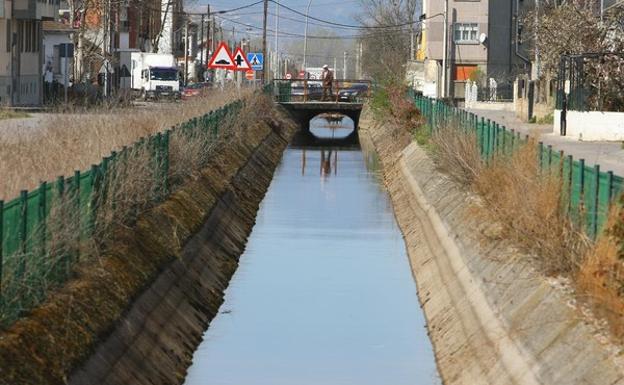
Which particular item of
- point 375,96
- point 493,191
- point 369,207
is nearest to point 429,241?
point 493,191

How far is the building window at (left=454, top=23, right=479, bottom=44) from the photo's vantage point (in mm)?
105188

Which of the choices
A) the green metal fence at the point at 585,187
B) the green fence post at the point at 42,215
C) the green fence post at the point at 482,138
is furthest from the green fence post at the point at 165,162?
the green fence post at the point at 42,215

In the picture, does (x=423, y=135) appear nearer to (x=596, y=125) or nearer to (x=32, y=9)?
(x=596, y=125)

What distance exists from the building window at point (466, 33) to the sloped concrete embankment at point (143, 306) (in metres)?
Result: 72.5

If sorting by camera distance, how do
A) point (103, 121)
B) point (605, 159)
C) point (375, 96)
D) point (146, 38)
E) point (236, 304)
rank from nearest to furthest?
point (236, 304) < point (103, 121) < point (605, 159) < point (375, 96) < point (146, 38)

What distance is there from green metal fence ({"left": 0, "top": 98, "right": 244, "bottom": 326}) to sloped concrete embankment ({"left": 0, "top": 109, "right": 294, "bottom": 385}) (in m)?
0.18

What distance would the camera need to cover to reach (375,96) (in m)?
70.3

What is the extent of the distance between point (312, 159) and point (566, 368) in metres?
44.8

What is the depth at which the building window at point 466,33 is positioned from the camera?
105188 mm

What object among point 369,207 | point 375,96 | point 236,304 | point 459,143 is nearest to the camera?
point 236,304

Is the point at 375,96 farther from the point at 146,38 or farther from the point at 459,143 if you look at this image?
the point at 146,38

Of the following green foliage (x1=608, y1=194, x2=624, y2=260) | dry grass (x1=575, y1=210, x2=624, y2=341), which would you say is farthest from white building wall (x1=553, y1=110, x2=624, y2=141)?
green foliage (x1=608, y1=194, x2=624, y2=260)

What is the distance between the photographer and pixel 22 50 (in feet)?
229

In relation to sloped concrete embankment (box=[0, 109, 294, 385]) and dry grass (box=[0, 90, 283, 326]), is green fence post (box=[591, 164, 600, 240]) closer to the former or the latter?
sloped concrete embankment (box=[0, 109, 294, 385])
